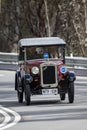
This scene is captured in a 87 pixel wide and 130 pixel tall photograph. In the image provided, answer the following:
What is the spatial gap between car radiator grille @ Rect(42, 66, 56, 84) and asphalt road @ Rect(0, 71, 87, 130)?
647 mm

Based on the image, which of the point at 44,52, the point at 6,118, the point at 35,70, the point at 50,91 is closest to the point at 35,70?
the point at 35,70

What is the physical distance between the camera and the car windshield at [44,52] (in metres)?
18.5

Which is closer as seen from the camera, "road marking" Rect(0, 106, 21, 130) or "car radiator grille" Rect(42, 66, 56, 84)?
"road marking" Rect(0, 106, 21, 130)

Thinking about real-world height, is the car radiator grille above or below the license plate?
above

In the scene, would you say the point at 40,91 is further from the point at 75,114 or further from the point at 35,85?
the point at 75,114

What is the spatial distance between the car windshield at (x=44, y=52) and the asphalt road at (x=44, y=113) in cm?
134

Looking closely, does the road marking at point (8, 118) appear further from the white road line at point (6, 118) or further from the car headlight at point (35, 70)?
the car headlight at point (35, 70)

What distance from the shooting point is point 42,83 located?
17828mm

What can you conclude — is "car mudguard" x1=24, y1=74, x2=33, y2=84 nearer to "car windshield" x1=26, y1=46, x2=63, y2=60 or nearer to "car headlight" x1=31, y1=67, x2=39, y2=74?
"car headlight" x1=31, y1=67, x2=39, y2=74

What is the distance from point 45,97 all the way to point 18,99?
1249mm

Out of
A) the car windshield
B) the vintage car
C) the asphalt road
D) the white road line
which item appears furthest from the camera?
the car windshield

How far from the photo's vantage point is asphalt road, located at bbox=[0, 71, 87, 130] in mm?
13125

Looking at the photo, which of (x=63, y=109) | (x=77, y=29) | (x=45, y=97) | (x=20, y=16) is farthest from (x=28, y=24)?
(x=63, y=109)

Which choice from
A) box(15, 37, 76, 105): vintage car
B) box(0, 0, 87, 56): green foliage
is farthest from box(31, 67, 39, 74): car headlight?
box(0, 0, 87, 56): green foliage
